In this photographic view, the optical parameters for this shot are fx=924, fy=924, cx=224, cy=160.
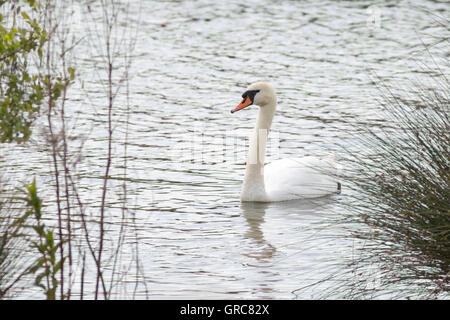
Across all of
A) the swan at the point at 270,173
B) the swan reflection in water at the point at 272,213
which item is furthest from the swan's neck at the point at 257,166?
the swan reflection in water at the point at 272,213

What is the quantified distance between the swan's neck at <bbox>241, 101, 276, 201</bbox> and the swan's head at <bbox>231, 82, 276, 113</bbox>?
121mm

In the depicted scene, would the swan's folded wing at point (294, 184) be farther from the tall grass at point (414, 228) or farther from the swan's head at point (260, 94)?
the tall grass at point (414, 228)

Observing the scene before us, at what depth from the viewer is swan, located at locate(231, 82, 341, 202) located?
10250mm

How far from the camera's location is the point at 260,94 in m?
10.7

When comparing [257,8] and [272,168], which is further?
[257,8]

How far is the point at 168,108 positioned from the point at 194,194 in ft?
13.0

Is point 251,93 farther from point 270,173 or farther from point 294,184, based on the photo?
point 294,184

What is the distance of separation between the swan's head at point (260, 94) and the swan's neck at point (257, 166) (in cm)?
12

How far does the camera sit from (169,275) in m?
7.60

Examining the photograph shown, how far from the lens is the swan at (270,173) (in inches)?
404

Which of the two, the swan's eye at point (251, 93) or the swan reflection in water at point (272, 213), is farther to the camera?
the swan's eye at point (251, 93)
